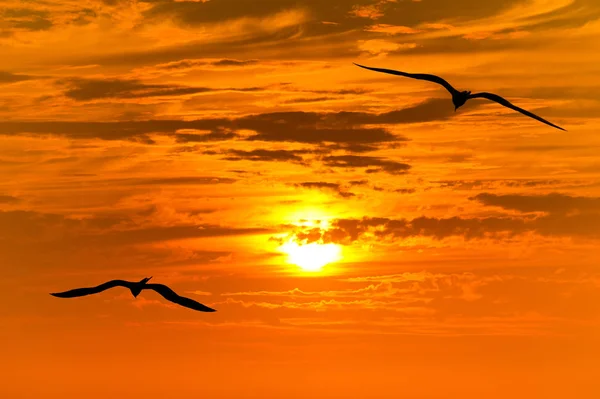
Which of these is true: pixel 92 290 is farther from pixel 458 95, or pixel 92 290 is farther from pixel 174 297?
pixel 458 95

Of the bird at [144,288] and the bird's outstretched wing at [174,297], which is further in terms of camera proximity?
the bird's outstretched wing at [174,297]

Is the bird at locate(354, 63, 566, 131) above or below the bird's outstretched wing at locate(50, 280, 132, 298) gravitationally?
above

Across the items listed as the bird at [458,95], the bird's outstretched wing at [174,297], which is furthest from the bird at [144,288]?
the bird at [458,95]

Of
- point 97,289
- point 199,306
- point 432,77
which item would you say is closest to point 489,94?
point 432,77

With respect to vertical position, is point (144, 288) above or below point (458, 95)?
below

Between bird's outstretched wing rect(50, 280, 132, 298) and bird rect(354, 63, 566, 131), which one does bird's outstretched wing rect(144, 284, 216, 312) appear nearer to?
bird's outstretched wing rect(50, 280, 132, 298)

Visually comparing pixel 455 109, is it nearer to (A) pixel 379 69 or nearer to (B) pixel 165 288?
(A) pixel 379 69

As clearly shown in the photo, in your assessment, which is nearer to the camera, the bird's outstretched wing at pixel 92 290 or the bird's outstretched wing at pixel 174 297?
the bird's outstretched wing at pixel 92 290

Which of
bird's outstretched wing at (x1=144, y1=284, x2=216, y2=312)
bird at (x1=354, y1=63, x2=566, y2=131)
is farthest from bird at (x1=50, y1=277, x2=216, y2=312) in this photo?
bird at (x1=354, y1=63, x2=566, y2=131)

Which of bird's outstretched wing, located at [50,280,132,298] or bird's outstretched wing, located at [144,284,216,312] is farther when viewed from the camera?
bird's outstretched wing, located at [144,284,216,312]

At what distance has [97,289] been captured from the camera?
7269 centimetres

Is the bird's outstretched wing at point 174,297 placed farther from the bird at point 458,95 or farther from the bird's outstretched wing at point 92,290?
the bird at point 458,95

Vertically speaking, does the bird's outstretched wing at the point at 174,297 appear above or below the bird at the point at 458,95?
below

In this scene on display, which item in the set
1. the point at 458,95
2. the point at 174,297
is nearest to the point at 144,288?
the point at 174,297
